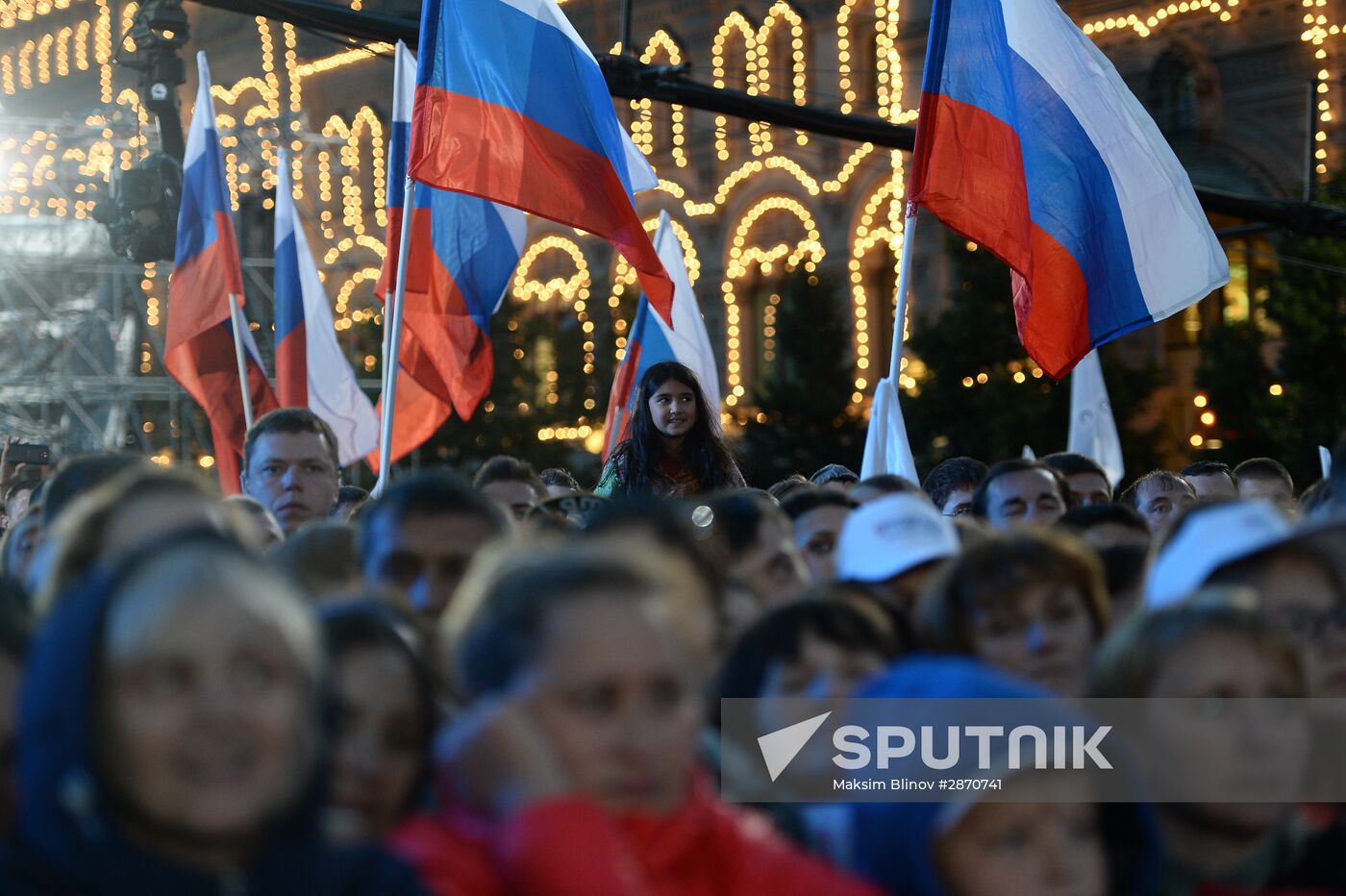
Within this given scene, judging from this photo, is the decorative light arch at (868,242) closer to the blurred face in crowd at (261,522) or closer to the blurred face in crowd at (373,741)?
the blurred face in crowd at (261,522)

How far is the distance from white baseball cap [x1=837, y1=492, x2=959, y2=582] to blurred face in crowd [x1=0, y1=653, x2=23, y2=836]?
6.30ft

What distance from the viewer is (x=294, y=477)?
625cm

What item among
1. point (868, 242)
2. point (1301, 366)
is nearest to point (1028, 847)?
point (1301, 366)

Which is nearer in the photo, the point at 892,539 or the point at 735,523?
the point at 892,539

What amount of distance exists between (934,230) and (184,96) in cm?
1797

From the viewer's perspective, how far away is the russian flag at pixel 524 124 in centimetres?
762

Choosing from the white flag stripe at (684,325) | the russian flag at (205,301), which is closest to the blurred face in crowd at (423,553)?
the russian flag at (205,301)

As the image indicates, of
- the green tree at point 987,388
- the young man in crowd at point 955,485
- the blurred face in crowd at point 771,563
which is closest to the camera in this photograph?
the blurred face in crowd at point 771,563

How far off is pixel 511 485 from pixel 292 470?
0.75 m

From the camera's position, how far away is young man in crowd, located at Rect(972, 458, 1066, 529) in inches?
235

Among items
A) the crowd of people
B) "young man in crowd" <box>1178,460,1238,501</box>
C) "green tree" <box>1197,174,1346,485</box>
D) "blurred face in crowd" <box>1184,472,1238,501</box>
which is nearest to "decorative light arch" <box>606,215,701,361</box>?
"green tree" <box>1197,174,1346,485</box>

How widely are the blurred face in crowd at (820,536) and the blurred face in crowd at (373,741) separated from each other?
2476 mm

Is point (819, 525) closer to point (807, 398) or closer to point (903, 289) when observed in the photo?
point (903, 289)

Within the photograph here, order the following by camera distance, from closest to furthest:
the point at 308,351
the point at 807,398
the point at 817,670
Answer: the point at 817,670 → the point at 308,351 → the point at 807,398
